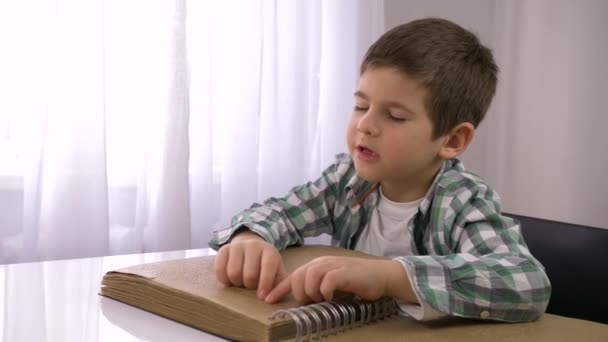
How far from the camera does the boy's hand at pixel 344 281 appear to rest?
790mm

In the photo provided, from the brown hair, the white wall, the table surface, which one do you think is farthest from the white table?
the white wall

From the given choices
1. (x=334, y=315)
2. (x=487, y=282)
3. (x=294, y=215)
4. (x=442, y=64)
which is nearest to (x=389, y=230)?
(x=294, y=215)

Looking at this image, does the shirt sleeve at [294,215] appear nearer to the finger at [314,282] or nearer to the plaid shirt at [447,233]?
the plaid shirt at [447,233]

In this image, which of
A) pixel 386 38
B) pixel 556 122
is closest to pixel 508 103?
pixel 556 122

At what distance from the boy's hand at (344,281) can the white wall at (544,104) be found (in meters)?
1.97

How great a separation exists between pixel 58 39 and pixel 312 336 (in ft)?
4.69

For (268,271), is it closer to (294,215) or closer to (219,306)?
(219,306)

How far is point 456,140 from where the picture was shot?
3.92ft

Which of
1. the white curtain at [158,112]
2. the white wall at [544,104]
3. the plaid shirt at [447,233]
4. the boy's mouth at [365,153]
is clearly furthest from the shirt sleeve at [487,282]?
the white wall at [544,104]

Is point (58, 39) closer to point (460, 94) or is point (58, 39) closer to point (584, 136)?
point (460, 94)

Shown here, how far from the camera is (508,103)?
2963 mm

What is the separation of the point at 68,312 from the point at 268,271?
212 millimetres

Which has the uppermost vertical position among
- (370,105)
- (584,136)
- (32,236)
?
(370,105)

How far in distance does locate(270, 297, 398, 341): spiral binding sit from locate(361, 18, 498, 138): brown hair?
40 centimetres
